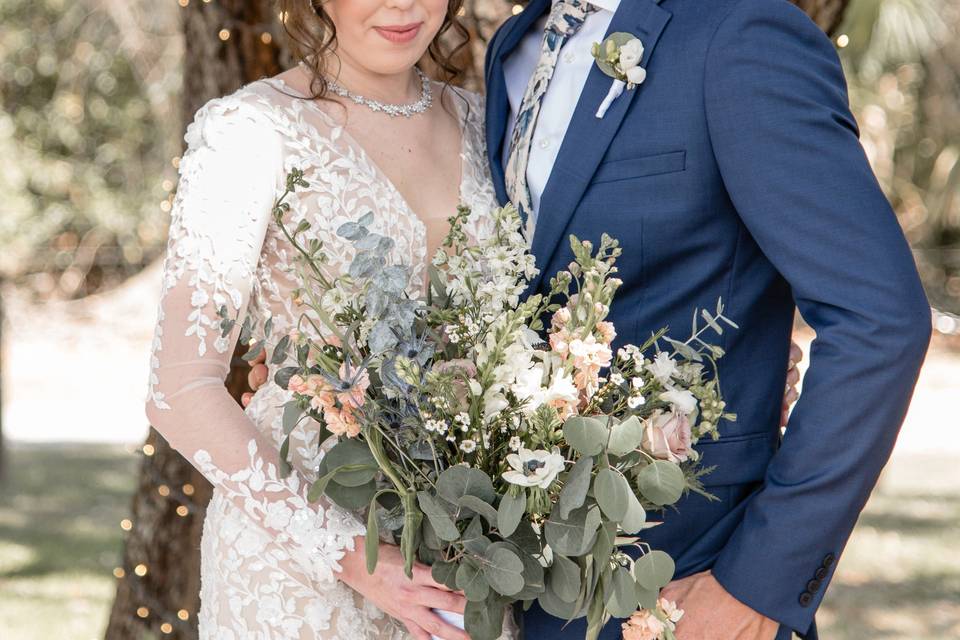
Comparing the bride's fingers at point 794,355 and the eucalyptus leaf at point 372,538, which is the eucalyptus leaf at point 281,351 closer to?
the eucalyptus leaf at point 372,538

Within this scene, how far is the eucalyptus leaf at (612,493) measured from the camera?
168cm

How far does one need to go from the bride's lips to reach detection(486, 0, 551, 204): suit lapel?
0.92ft

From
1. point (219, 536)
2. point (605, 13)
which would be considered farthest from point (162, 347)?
point (605, 13)

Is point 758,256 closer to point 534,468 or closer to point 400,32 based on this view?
point 534,468

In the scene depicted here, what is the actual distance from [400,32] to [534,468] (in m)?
1.09

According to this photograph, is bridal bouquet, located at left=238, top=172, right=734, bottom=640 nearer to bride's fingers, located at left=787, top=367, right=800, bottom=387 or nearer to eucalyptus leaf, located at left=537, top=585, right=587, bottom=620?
eucalyptus leaf, located at left=537, top=585, right=587, bottom=620

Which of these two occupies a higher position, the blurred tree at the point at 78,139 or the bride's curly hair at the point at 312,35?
the bride's curly hair at the point at 312,35

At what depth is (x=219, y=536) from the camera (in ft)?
7.62

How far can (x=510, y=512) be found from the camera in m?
1.70

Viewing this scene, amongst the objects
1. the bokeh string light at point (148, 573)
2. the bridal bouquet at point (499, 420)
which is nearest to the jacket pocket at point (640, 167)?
the bridal bouquet at point (499, 420)

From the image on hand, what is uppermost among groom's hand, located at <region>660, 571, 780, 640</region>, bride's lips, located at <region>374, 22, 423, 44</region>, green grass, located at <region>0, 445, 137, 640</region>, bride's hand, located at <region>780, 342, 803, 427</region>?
bride's lips, located at <region>374, 22, 423, 44</region>

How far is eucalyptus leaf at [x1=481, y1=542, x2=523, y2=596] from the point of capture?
1.75 metres

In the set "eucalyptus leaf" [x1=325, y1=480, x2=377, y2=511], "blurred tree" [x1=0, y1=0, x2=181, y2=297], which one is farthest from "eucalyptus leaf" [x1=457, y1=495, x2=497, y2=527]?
"blurred tree" [x1=0, y1=0, x2=181, y2=297]

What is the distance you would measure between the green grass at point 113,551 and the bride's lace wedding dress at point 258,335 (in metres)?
3.89
